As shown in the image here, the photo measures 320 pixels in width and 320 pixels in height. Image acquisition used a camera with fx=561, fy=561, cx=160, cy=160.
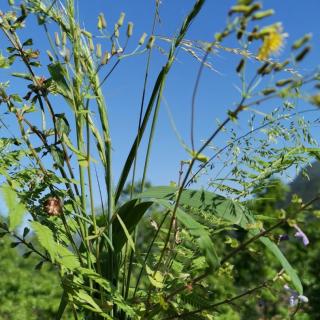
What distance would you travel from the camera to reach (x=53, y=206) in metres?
1.42

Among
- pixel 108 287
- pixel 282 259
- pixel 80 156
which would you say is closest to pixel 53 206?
pixel 80 156

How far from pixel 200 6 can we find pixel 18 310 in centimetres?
590

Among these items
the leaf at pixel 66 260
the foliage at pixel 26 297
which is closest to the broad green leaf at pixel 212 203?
the leaf at pixel 66 260

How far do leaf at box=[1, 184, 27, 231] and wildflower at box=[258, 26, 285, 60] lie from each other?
60 centimetres

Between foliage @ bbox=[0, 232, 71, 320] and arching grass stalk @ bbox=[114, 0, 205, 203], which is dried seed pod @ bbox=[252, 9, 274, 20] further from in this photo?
foliage @ bbox=[0, 232, 71, 320]

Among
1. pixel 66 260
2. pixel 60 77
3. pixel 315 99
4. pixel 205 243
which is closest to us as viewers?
pixel 315 99

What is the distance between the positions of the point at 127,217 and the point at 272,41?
62 cm

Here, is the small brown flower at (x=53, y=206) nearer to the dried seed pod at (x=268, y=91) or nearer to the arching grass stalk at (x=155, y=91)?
the arching grass stalk at (x=155, y=91)

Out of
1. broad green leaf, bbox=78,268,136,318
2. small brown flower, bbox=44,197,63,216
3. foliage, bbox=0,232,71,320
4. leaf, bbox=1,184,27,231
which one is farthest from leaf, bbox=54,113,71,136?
foliage, bbox=0,232,71,320

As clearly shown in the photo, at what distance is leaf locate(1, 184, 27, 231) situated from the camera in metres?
1.19

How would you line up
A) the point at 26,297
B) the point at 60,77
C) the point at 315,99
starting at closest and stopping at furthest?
the point at 315,99
the point at 60,77
the point at 26,297

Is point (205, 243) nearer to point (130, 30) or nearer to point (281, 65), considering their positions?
point (281, 65)

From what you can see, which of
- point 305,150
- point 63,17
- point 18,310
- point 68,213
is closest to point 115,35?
point 63,17

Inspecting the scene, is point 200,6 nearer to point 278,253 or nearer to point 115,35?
point 115,35
